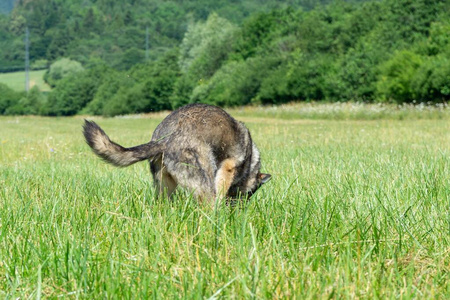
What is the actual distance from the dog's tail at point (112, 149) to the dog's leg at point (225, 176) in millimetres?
454

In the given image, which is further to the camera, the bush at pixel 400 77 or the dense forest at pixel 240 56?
the dense forest at pixel 240 56

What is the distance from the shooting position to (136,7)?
171 m

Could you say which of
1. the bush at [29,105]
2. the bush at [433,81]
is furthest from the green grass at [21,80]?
the bush at [433,81]

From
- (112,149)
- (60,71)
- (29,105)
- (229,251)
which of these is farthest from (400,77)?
(60,71)

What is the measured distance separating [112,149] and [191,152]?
559 millimetres

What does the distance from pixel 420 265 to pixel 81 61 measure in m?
129

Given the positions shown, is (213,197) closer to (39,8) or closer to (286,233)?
(286,233)

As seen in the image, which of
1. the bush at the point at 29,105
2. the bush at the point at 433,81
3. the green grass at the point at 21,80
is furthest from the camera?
the green grass at the point at 21,80

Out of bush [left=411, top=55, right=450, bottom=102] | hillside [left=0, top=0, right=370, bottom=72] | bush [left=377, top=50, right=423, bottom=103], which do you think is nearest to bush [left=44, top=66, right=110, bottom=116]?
hillside [left=0, top=0, right=370, bottom=72]

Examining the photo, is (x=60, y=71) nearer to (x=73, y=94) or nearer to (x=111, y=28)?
(x=73, y=94)

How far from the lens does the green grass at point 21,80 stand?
11475 centimetres

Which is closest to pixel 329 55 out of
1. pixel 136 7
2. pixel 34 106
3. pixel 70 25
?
pixel 34 106

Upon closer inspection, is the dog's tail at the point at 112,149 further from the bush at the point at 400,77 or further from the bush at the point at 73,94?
the bush at the point at 73,94

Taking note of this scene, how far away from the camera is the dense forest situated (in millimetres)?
35909
